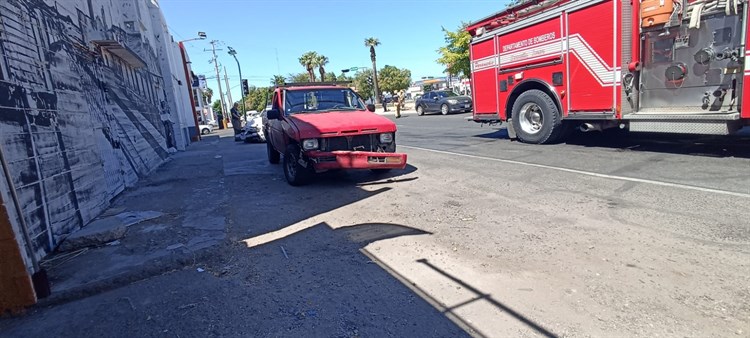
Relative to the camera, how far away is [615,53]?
7.17 meters

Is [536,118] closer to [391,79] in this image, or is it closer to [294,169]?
[294,169]

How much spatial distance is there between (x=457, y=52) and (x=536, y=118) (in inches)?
762

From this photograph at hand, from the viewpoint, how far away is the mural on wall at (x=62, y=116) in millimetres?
4074

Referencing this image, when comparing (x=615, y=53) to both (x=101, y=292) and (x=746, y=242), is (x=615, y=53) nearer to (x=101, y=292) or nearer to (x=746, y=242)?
(x=746, y=242)

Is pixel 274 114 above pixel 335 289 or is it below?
above

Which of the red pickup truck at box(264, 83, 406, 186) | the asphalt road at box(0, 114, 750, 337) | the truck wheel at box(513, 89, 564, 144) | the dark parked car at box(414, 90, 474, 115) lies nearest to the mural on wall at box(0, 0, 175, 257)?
the asphalt road at box(0, 114, 750, 337)

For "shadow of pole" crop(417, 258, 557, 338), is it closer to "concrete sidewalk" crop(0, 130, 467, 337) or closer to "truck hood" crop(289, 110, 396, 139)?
"concrete sidewalk" crop(0, 130, 467, 337)

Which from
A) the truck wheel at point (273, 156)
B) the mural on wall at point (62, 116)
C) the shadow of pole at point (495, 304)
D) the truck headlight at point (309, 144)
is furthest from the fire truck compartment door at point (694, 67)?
the mural on wall at point (62, 116)

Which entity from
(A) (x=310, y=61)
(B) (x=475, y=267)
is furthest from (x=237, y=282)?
(A) (x=310, y=61)

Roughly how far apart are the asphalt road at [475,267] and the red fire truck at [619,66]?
47.2 inches

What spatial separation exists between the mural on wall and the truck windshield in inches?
129

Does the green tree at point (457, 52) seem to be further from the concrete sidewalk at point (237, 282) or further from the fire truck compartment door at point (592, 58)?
the concrete sidewalk at point (237, 282)

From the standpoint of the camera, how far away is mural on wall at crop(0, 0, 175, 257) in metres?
4.07

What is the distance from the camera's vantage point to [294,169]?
6.86m
